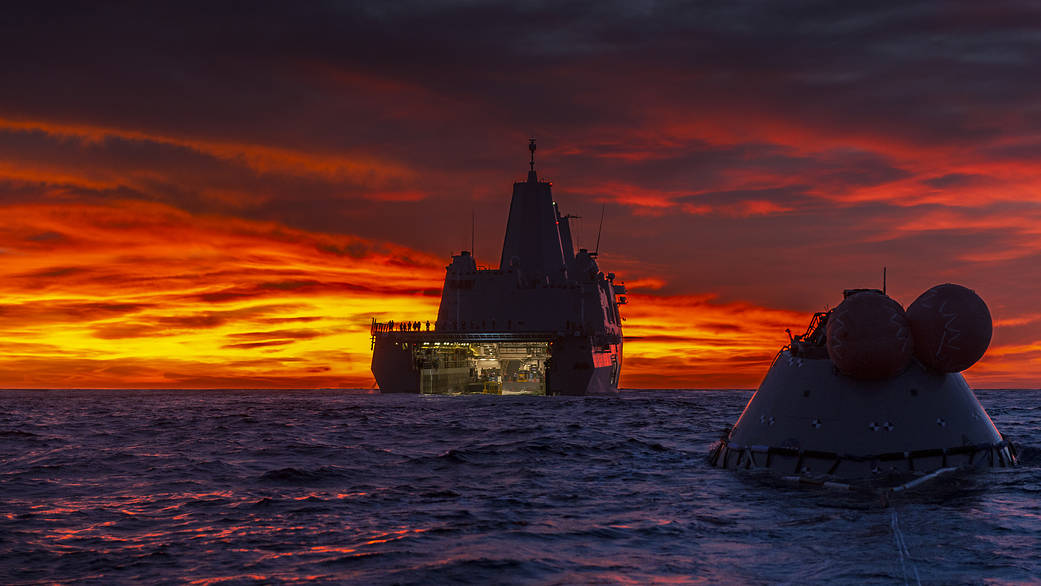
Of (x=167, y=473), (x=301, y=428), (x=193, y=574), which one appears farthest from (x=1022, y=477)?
(x=301, y=428)

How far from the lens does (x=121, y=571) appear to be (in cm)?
1298

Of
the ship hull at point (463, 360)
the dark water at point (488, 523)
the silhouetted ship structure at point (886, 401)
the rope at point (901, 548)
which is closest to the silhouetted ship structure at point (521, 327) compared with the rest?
the ship hull at point (463, 360)

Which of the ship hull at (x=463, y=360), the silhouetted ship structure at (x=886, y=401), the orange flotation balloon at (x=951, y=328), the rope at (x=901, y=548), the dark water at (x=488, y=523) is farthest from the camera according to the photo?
the ship hull at (x=463, y=360)

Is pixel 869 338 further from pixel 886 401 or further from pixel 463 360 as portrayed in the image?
pixel 463 360

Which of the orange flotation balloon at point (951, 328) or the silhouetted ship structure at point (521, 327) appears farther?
the silhouetted ship structure at point (521, 327)

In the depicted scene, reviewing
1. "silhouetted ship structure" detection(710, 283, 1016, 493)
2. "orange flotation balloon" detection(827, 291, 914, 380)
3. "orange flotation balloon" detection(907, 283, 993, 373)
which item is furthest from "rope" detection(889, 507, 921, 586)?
"orange flotation balloon" detection(907, 283, 993, 373)

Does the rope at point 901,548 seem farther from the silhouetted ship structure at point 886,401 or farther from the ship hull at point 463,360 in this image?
the ship hull at point 463,360

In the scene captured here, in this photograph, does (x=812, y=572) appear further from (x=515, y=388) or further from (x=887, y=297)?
(x=515, y=388)

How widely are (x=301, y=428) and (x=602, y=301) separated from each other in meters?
60.4

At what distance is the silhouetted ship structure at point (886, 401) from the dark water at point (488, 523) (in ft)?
2.91

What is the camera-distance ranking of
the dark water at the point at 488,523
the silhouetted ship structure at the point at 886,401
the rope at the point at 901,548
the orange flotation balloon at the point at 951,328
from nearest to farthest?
the rope at the point at 901,548 < the dark water at the point at 488,523 < the silhouetted ship structure at the point at 886,401 < the orange flotation balloon at the point at 951,328

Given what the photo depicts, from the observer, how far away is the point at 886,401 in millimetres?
19641

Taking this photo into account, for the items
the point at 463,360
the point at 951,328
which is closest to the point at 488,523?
the point at 951,328

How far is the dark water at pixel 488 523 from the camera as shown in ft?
41.8
